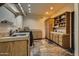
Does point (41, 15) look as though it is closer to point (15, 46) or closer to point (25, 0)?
point (15, 46)

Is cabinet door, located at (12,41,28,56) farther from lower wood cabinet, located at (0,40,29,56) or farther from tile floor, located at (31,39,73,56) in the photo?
tile floor, located at (31,39,73,56)

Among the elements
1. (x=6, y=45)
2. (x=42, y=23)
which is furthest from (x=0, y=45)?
(x=42, y=23)

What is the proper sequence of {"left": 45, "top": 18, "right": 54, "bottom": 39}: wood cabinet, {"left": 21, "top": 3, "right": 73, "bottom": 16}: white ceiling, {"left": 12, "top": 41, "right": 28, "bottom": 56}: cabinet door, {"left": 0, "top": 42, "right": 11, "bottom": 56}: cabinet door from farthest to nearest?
{"left": 45, "top": 18, "right": 54, "bottom": 39}: wood cabinet, {"left": 12, "top": 41, "right": 28, "bottom": 56}: cabinet door, {"left": 0, "top": 42, "right": 11, "bottom": 56}: cabinet door, {"left": 21, "top": 3, "right": 73, "bottom": 16}: white ceiling

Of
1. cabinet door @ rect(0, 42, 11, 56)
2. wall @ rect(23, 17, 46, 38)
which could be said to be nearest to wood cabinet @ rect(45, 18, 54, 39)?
wall @ rect(23, 17, 46, 38)

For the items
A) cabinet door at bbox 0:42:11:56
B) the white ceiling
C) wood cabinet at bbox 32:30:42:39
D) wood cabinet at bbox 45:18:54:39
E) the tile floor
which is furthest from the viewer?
wood cabinet at bbox 45:18:54:39

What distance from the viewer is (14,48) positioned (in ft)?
7.97

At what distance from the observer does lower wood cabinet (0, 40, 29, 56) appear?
2.16 meters

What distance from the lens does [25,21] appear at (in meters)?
6.53

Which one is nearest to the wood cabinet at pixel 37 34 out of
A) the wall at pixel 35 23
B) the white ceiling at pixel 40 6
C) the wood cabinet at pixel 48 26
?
the wall at pixel 35 23

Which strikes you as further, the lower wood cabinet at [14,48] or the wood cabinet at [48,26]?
the wood cabinet at [48,26]

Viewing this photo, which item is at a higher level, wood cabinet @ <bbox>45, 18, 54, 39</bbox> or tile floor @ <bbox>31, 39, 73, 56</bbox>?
wood cabinet @ <bbox>45, 18, 54, 39</bbox>

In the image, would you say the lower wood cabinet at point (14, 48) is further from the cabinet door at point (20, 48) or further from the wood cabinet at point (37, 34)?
the wood cabinet at point (37, 34)

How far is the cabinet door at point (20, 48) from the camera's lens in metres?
2.40

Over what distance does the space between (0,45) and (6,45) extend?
0.15 metres
